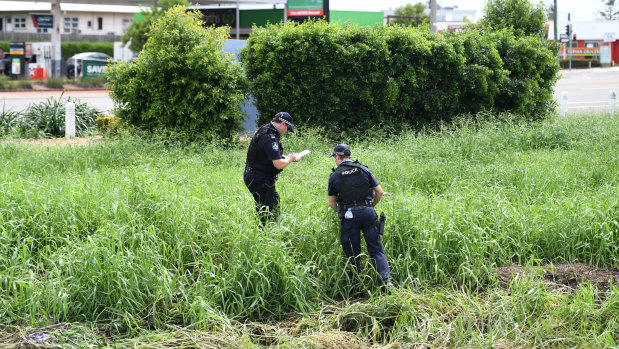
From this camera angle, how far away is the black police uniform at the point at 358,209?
20.4ft

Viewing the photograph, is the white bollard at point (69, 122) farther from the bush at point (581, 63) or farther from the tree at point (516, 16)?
the bush at point (581, 63)

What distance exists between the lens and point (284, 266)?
237 inches

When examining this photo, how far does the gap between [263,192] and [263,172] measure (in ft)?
0.73

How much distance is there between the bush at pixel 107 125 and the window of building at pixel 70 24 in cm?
5017

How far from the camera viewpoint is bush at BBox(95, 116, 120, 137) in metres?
14.4

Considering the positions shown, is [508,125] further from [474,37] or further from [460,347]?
[460,347]

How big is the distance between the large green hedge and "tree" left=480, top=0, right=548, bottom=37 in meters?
1.71

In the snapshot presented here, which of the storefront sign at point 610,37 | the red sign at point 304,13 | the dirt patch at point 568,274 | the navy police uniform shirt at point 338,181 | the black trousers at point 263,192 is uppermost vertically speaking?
the storefront sign at point 610,37

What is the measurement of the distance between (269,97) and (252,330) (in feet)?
30.6

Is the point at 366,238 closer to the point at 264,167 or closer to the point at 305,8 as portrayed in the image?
the point at 264,167

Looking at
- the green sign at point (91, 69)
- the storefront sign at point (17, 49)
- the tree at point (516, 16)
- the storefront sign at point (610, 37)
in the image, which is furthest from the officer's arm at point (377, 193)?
the storefront sign at point (610, 37)

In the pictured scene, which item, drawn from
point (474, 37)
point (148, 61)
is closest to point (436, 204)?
point (148, 61)

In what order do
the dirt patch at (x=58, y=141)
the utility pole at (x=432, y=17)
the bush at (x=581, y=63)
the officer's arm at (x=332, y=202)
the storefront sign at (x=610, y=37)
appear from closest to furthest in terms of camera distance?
the officer's arm at (x=332, y=202), the dirt patch at (x=58, y=141), the utility pole at (x=432, y=17), the bush at (x=581, y=63), the storefront sign at (x=610, y=37)

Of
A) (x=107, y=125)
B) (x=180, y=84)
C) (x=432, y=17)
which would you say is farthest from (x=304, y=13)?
(x=180, y=84)
